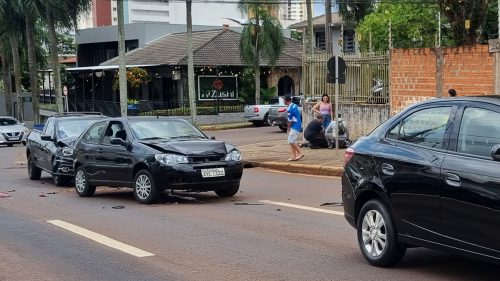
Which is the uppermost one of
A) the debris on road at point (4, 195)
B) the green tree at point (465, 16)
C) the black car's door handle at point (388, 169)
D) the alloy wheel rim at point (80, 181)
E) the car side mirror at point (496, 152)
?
the green tree at point (465, 16)

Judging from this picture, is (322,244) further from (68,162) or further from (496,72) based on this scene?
(496,72)

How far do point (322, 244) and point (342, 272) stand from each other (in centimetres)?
140

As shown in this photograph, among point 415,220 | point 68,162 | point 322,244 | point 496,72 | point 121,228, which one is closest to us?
point 415,220

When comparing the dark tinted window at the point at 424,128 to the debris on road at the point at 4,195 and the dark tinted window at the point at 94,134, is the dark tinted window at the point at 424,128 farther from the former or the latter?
A: the debris on road at the point at 4,195

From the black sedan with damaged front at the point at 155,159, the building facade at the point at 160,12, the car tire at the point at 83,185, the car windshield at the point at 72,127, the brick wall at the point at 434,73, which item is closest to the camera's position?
the black sedan with damaged front at the point at 155,159

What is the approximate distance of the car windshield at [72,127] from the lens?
17.2 meters

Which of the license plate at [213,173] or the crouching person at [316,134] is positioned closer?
the license plate at [213,173]

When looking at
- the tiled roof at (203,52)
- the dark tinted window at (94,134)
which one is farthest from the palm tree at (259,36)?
the dark tinted window at (94,134)

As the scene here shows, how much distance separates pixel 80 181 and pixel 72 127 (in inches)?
141

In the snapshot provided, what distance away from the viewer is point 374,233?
731 centimetres

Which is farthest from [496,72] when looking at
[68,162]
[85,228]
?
[85,228]

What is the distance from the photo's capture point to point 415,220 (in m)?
6.72

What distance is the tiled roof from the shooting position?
150 ft

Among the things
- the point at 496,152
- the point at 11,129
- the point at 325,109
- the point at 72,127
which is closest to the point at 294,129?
the point at 325,109
